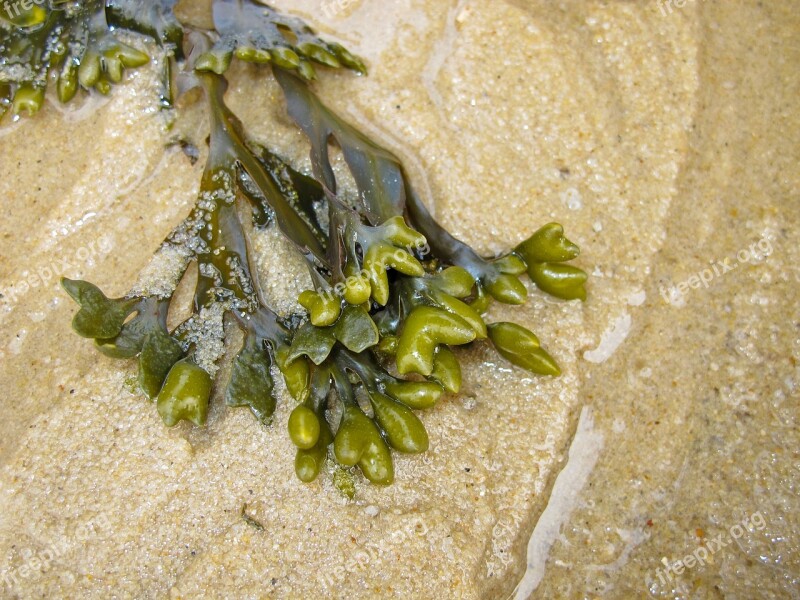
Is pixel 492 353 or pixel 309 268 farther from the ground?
pixel 309 268

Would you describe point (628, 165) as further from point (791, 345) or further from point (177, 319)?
point (177, 319)

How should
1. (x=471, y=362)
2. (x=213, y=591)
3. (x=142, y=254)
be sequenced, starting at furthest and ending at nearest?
(x=142, y=254)
(x=471, y=362)
(x=213, y=591)

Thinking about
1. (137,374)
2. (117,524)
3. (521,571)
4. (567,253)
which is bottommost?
(521,571)

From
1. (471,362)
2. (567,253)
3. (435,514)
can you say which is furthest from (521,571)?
(567,253)

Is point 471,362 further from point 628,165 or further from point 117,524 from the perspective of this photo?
point 117,524

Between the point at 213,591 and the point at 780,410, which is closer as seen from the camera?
the point at 213,591

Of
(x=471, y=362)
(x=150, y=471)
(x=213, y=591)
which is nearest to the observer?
(x=213, y=591)

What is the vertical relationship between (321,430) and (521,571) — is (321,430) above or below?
above

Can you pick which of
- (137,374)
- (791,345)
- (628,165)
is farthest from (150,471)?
(791,345)

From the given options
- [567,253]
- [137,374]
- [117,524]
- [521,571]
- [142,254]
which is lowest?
[521,571]
